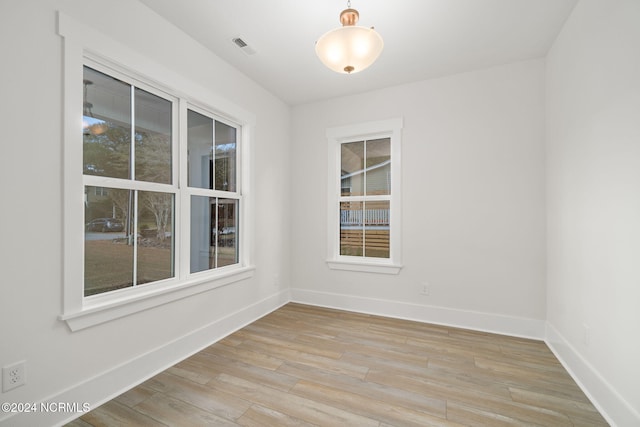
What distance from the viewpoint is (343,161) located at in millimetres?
3863

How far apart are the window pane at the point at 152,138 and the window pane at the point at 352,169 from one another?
2.16 meters

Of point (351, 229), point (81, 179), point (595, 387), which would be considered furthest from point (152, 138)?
point (595, 387)

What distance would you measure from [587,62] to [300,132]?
117 inches

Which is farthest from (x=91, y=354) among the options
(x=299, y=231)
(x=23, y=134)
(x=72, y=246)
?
(x=299, y=231)

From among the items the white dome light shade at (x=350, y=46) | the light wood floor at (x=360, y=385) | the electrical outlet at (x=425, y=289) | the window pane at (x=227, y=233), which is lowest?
the light wood floor at (x=360, y=385)

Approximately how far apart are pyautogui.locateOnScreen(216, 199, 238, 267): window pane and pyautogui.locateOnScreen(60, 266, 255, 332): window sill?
202mm

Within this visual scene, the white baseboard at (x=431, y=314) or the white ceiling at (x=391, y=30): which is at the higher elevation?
the white ceiling at (x=391, y=30)

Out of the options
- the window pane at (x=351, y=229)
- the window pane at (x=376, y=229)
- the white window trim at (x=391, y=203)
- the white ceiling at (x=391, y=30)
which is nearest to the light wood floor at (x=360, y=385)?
the white window trim at (x=391, y=203)

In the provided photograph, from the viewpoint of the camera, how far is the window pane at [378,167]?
11.8 ft

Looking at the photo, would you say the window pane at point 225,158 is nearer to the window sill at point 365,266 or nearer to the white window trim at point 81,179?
the white window trim at point 81,179

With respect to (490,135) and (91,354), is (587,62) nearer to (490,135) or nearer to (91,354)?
(490,135)

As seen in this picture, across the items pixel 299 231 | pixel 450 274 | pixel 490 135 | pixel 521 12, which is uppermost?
pixel 521 12

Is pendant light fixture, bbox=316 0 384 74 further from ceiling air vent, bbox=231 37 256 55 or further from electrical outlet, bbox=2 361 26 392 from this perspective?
electrical outlet, bbox=2 361 26 392

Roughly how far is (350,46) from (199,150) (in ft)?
5.73
